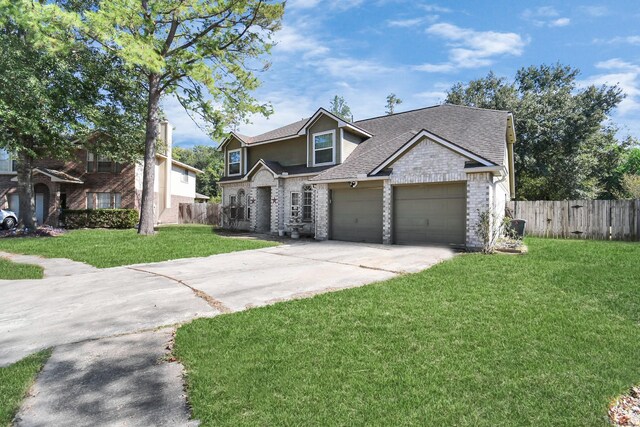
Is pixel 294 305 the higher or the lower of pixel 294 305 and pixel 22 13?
the lower

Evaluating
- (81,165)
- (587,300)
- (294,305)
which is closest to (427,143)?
(587,300)

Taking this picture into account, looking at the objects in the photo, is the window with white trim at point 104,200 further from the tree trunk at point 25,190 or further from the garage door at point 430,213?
the garage door at point 430,213

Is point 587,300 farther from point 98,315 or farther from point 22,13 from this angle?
point 22,13

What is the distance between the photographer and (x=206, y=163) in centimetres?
6069

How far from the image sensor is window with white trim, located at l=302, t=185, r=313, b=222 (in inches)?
708

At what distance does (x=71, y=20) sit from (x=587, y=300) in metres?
19.1

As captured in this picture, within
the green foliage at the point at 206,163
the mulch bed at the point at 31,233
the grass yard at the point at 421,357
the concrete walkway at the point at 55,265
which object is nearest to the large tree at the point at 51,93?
the mulch bed at the point at 31,233

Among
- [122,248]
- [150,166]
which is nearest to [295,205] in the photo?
[150,166]

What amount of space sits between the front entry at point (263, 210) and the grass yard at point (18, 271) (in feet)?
37.6

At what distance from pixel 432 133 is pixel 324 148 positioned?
260 inches

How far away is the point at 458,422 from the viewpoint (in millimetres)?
2730

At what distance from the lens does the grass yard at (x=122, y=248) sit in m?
10.8

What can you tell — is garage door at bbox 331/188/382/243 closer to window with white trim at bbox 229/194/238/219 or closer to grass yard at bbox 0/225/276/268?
grass yard at bbox 0/225/276/268

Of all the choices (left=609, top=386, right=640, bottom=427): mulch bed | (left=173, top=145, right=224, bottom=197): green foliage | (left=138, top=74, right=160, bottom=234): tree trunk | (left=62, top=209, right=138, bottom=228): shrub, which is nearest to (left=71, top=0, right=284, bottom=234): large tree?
(left=138, top=74, right=160, bottom=234): tree trunk
